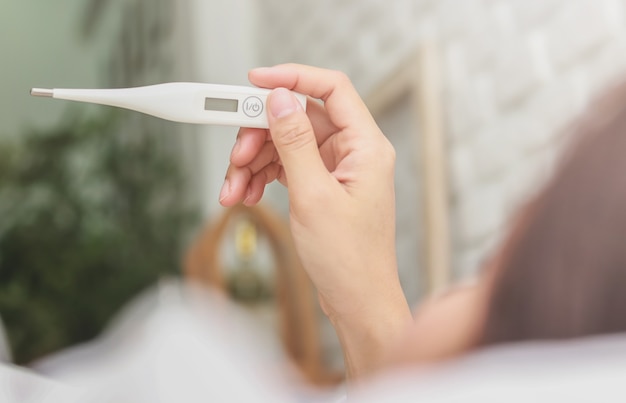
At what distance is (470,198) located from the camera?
48.4 inches

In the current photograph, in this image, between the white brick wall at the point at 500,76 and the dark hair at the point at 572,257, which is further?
the white brick wall at the point at 500,76

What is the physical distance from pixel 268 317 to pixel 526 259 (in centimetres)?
191

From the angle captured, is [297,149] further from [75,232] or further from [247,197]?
[75,232]

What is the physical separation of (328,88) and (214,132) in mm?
1800

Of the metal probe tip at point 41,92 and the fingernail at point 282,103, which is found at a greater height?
the metal probe tip at point 41,92

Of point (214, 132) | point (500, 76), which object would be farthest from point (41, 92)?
point (214, 132)

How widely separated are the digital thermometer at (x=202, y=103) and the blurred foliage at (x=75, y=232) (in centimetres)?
154

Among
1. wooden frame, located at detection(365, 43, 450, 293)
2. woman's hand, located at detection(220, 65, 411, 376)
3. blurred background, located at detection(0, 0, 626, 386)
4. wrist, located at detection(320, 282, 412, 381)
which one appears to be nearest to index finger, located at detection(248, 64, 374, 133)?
woman's hand, located at detection(220, 65, 411, 376)

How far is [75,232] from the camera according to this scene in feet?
7.18

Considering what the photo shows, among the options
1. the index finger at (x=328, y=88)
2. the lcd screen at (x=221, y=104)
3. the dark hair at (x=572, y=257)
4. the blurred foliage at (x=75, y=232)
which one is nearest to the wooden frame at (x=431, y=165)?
the index finger at (x=328, y=88)

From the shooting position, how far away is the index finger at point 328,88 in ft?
2.08

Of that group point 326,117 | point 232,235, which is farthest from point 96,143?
point 326,117

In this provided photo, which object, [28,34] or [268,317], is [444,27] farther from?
[28,34]

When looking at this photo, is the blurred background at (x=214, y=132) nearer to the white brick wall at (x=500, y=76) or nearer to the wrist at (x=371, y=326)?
the white brick wall at (x=500, y=76)
